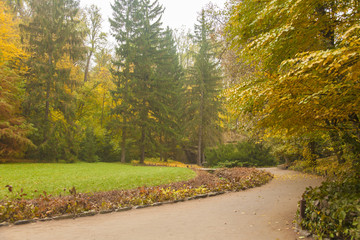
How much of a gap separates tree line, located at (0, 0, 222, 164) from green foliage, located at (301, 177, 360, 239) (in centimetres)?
1343

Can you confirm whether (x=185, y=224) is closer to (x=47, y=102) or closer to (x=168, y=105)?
(x=47, y=102)

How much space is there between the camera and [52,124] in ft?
63.5

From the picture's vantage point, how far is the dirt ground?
4402 mm

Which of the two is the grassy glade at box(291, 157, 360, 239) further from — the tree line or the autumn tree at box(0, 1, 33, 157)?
the autumn tree at box(0, 1, 33, 157)

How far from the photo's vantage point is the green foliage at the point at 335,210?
3484 mm

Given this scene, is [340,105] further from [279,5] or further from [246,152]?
[246,152]

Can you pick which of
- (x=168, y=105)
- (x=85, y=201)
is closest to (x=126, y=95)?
(x=168, y=105)

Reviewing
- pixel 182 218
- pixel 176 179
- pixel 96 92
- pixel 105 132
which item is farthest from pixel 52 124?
pixel 182 218

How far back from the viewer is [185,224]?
507 centimetres

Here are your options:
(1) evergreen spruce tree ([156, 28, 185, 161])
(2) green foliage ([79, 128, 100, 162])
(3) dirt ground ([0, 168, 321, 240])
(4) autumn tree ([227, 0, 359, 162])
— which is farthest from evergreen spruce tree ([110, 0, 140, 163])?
Result: (4) autumn tree ([227, 0, 359, 162])

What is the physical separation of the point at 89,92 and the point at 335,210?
24237 millimetres

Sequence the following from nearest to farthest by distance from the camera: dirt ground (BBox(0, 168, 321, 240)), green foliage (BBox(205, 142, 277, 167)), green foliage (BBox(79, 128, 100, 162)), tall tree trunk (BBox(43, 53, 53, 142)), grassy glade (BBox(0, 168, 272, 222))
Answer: dirt ground (BBox(0, 168, 321, 240)) < grassy glade (BBox(0, 168, 272, 222)) < tall tree trunk (BBox(43, 53, 53, 142)) < green foliage (BBox(205, 142, 277, 167)) < green foliage (BBox(79, 128, 100, 162))

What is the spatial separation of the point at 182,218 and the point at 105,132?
63.4 ft

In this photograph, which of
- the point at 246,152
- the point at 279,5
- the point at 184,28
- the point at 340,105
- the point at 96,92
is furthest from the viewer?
the point at 184,28
